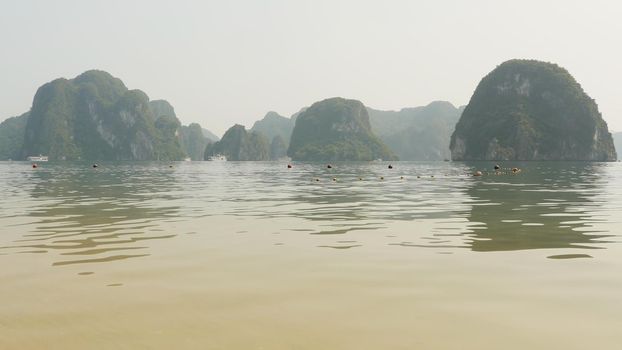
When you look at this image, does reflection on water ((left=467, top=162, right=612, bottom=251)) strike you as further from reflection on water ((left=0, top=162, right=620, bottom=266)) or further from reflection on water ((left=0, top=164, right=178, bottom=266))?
reflection on water ((left=0, top=164, right=178, bottom=266))

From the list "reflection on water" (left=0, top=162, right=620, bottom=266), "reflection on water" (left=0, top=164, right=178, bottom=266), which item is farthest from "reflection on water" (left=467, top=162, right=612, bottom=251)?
"reflection on water" (left=0, top=164, right=178, bottom=266)

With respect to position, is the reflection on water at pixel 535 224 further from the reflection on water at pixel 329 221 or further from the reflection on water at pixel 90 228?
the reflection on water at pixel 90 228

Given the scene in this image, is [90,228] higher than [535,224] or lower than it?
lower

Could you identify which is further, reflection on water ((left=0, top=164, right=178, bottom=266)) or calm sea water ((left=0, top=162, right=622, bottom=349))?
reflection on water ((left=0, top=164, right=178, bottom=266))

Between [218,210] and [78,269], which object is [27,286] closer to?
[78,269]

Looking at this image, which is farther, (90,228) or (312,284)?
(90,228)

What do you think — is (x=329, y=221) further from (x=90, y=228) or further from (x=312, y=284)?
(x=312, y=284)

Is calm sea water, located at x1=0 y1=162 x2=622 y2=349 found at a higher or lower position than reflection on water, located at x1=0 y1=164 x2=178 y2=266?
higher

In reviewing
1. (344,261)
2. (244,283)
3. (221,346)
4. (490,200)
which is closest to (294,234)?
(344,261)

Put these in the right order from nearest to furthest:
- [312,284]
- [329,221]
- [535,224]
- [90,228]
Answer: [312,284] → [90,228] → [535,224] → [329,221]

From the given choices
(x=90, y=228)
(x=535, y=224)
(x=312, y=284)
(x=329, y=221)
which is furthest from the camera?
(x=329, y=221)

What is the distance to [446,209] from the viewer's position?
2073 cm

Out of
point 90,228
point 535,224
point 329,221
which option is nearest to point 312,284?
point 329,221

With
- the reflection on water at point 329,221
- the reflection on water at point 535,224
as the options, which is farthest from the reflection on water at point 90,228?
Result: the reflection on water at point 535,224
